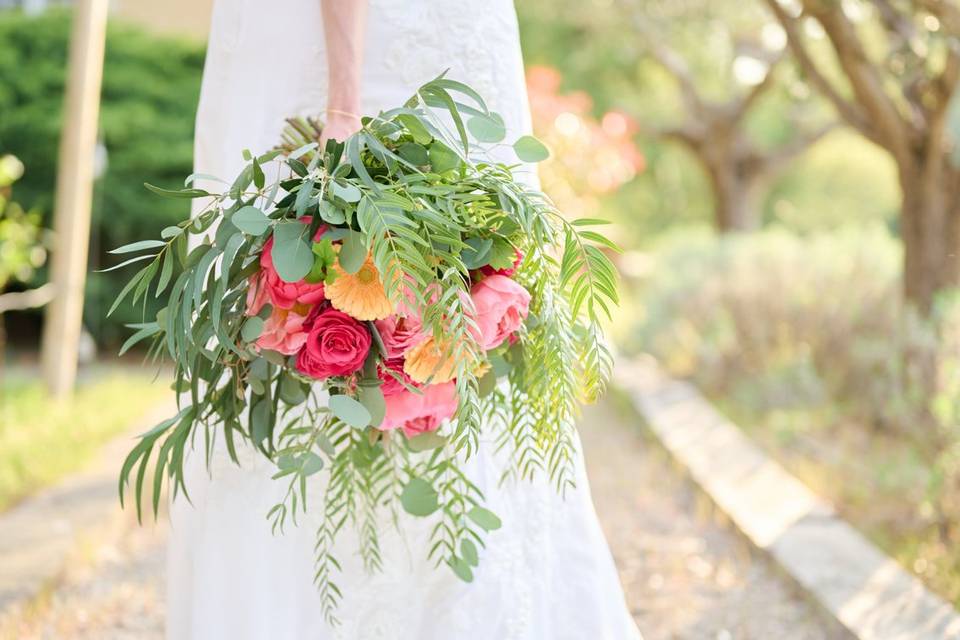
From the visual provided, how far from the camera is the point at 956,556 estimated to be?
3160 millimetres

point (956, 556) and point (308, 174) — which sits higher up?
point (308, 174)

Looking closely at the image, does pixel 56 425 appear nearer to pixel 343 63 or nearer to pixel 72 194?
pixel 72 194

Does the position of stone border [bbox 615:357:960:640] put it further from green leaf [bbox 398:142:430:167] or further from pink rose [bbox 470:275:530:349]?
green leaf [bbox 398:142:430:167]

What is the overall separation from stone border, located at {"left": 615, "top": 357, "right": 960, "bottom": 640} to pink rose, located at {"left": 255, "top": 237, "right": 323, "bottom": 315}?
170 centimetres

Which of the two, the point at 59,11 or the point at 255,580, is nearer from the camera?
the point at 255,580

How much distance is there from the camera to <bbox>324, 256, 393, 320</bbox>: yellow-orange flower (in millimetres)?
1553

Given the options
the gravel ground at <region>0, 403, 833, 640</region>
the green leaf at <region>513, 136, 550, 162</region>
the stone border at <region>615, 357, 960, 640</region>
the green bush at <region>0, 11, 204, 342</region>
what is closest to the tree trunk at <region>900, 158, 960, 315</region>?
the stone border at <region>615, 357, 960, 640</region>

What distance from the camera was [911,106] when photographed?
4758mm

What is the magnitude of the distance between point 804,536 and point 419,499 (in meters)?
1.92

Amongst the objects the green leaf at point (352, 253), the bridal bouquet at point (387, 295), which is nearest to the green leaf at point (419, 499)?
the bridal bouquet at point (387, 295)

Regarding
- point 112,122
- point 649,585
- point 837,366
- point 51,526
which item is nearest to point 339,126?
point 649,585

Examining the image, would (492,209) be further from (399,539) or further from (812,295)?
(812,295)

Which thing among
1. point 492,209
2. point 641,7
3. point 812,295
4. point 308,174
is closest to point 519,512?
point 492,209

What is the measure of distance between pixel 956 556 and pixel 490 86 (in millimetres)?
2205
